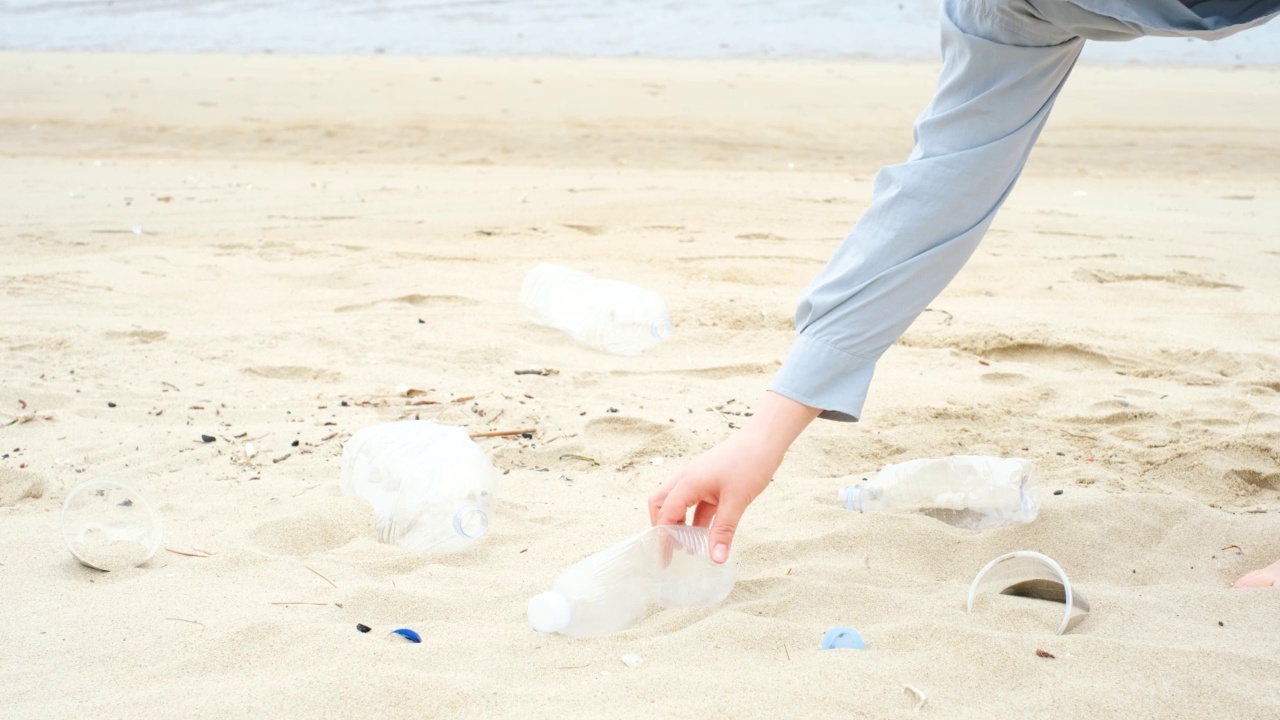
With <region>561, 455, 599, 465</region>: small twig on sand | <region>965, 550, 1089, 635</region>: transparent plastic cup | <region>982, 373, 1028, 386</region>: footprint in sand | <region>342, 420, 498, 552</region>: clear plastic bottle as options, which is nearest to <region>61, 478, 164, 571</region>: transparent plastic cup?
<region>342, 420, 498, 552</region>: clear plastic bottle

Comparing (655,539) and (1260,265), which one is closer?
(655,539)

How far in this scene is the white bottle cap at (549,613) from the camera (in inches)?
75.1

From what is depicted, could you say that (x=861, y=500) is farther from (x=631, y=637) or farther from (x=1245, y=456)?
(x=1245, y=456)

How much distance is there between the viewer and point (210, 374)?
3.48 metres

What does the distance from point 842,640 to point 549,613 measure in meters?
0.50

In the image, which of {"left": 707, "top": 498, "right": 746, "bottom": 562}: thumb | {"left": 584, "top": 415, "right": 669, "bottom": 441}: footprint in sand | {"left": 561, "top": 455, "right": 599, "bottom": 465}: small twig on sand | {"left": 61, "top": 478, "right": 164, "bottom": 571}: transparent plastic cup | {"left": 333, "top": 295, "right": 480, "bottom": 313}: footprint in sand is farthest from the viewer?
{"left": 333, "top": 295, "right": 480, "bottom": 313}: footprint in sand

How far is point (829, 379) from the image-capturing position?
1634 mm

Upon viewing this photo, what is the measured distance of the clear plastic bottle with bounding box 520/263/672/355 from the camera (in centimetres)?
401

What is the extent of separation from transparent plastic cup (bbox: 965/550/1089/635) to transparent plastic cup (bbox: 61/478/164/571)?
1.64 meters

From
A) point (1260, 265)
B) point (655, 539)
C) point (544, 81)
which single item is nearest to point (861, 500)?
point (655, 539)

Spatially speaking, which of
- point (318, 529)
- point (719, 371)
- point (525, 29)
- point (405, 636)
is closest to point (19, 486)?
point (318, 529)

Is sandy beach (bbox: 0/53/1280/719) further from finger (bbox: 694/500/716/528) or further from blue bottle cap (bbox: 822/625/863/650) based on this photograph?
finger (bbox: 694/500/716/528)

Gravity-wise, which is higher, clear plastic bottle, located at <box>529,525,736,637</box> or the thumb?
the thumb

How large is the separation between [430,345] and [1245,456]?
2524 mm
